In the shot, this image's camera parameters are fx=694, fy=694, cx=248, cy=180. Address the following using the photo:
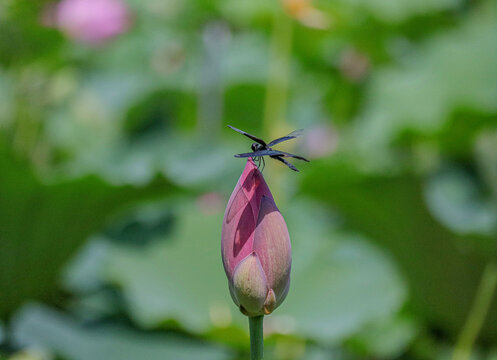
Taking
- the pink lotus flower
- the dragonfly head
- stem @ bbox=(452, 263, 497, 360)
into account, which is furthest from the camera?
the pink lotus flower

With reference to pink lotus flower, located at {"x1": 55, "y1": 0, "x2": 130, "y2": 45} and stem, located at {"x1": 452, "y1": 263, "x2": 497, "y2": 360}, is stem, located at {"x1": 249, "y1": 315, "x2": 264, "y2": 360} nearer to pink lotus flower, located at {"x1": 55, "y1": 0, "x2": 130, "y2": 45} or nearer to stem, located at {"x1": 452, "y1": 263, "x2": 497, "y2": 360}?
stem, located at {"x1": 452, "y1": 263, "x2": 497, "y2": 360}

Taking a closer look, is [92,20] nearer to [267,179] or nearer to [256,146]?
[267,179]

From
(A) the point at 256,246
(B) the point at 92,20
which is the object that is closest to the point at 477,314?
(A) the point at 256,246

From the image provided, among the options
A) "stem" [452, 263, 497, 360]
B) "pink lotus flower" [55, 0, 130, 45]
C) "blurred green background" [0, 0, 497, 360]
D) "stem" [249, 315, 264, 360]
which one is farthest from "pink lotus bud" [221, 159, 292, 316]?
"pink lotus flower" [55, 0, 130, 45]

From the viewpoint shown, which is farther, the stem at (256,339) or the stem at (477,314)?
the stem at (477,314)

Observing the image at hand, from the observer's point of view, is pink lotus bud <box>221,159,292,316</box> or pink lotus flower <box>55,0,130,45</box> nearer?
pink lotus bud <box>221,159,292,316</box>

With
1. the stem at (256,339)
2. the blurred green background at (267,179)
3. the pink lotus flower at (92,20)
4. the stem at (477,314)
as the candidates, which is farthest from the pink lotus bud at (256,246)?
the pink lotus flower at (92,20)

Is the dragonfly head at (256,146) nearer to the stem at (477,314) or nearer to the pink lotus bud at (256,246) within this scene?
the pink lotus bud at (256,246)
